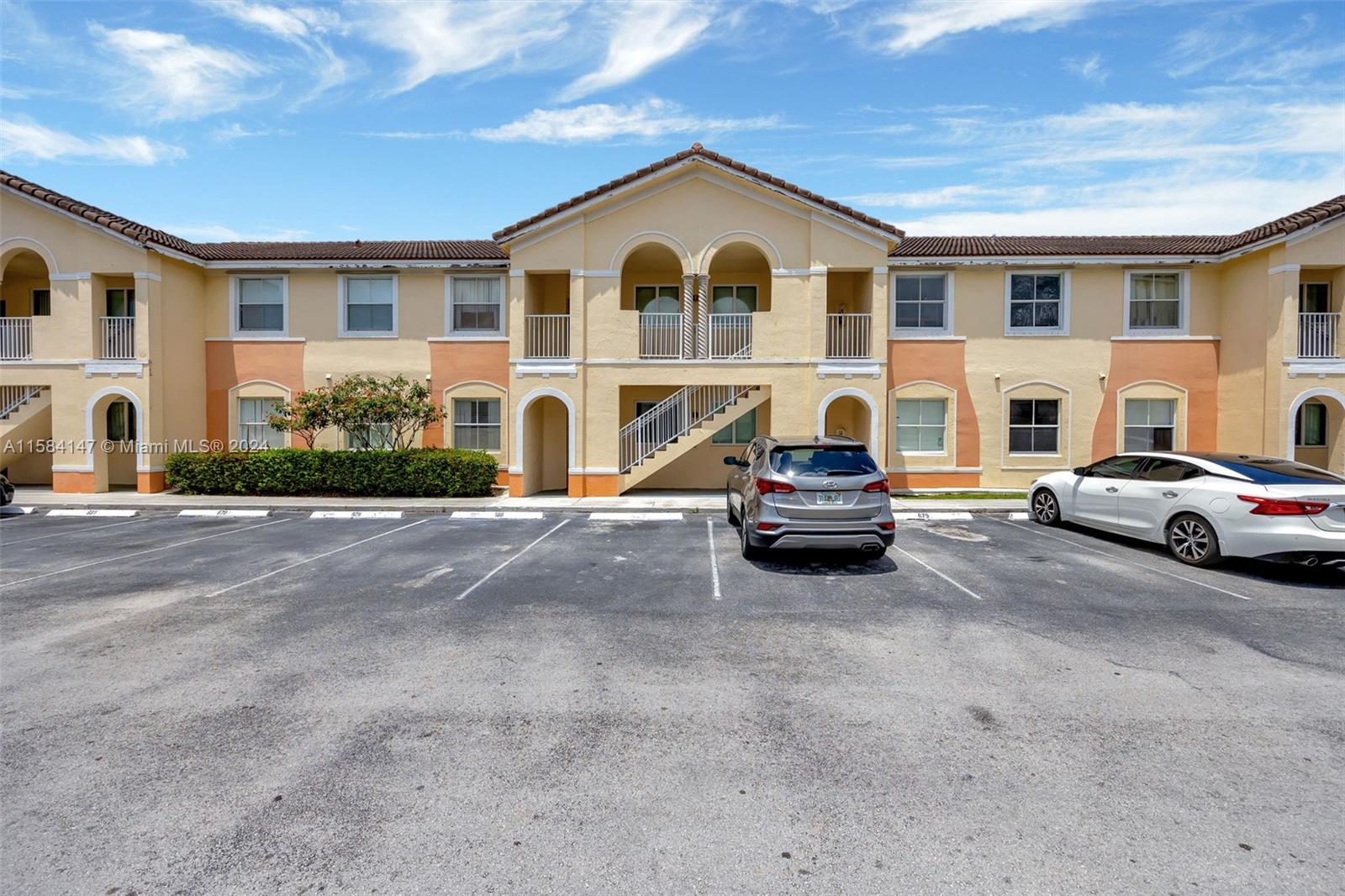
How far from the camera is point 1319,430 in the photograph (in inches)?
707

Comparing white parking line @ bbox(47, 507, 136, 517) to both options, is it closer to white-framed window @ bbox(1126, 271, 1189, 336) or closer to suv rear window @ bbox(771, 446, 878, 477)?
suv rear window @ bbox(771, 446, 878, 477)

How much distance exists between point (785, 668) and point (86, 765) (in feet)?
15.2

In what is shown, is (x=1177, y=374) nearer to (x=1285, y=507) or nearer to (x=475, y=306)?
(x=1285, y=507)

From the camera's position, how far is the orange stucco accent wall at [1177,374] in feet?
58.9

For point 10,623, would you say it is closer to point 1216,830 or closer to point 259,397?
point 1216,830

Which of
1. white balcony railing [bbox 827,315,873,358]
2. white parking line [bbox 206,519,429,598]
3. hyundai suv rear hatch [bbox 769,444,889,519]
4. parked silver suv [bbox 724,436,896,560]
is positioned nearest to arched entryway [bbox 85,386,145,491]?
white parking line [bbox 206,519,429,598]

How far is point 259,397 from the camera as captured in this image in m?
19.2

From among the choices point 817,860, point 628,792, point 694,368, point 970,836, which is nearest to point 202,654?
→ point 628,792

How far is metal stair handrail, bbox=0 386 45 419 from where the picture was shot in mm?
18125

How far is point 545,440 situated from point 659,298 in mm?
5305

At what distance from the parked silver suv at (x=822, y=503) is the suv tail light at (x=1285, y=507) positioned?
4.47m

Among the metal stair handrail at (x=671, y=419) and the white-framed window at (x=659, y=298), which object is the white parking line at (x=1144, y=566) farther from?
the white-framed window at (x=659, y=298)

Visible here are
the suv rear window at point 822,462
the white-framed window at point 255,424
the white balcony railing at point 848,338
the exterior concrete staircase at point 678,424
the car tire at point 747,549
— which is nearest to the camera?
the suv rear window at point 822,462

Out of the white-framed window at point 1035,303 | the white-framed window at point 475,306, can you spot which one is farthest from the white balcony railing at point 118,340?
the white-framed window at point 1035,303
